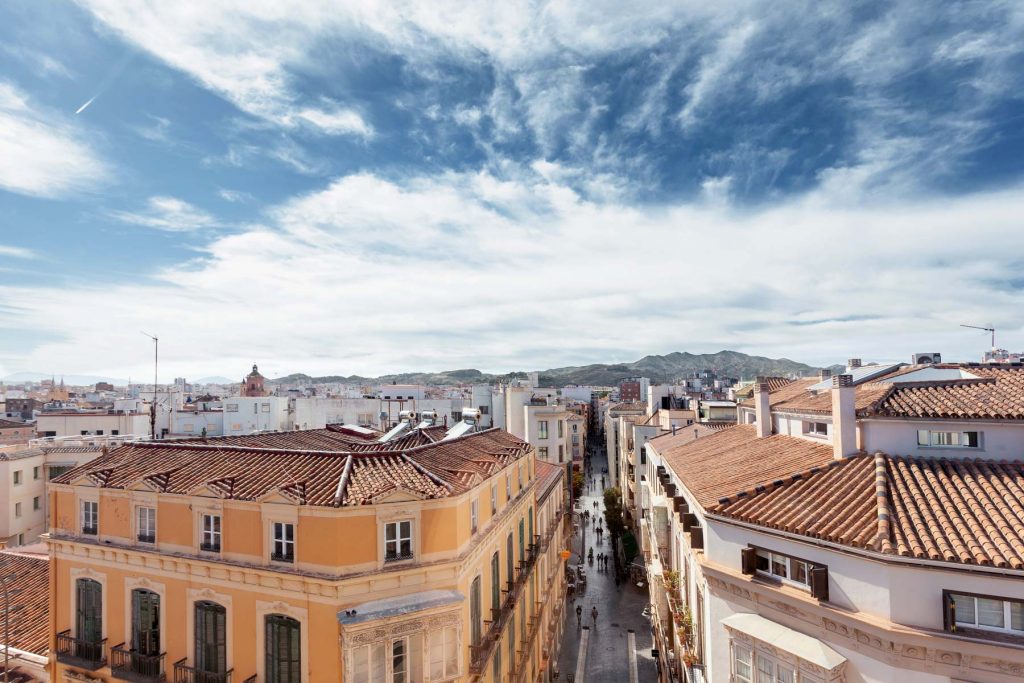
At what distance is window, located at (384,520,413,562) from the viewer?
17.3 m

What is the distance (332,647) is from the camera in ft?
54.7

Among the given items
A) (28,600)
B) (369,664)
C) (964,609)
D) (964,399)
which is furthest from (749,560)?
(28,600)

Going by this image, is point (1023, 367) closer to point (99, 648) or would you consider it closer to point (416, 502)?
point (416, 502)

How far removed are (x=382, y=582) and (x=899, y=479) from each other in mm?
14668

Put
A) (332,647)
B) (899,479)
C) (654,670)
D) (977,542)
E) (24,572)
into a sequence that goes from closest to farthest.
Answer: (977,542) → (899,479) → (332,647) → (24,572) → (654,670)

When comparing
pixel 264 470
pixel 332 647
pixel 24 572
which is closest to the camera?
pixel 332 647

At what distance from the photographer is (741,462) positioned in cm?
2097

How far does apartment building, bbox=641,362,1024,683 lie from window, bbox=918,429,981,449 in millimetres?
28

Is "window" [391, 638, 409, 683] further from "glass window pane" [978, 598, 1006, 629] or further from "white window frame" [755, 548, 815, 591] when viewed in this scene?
"glass window pane" [978, 598, 1006, 629]

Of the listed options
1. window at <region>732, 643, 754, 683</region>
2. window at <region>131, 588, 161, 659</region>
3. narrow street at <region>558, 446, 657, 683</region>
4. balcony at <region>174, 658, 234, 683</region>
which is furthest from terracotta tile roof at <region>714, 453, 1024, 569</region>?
narrow street at <region>558, 446, 657, 683</region>

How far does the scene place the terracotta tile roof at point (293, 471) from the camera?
17.8m

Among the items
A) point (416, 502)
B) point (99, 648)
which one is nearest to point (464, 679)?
point (416, 502)

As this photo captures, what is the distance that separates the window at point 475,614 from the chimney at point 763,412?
13.6 meters

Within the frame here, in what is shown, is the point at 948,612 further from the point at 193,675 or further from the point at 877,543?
the point at 193,675
